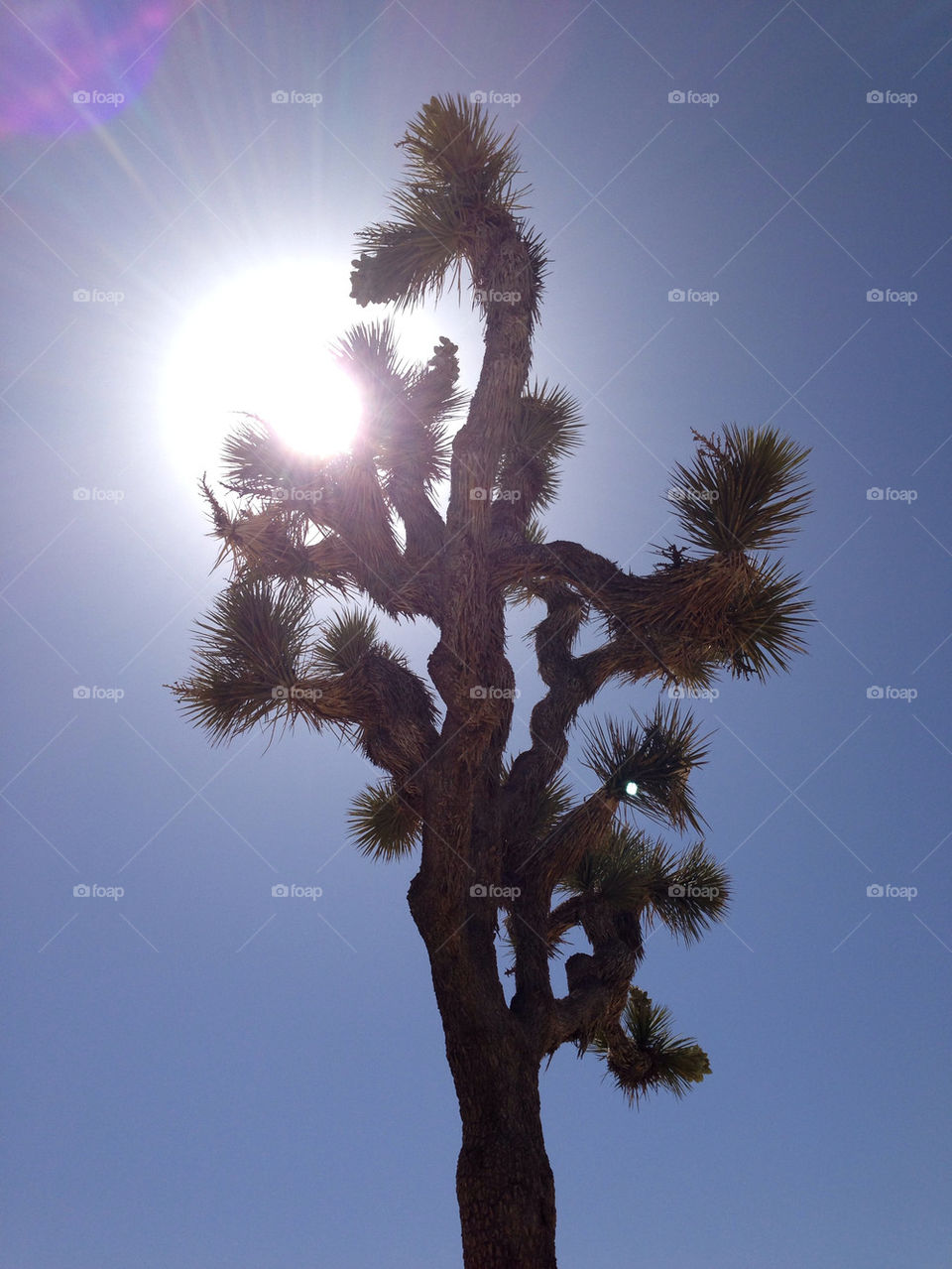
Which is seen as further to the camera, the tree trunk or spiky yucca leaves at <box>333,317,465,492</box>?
spiky yucca leaves at <box>333,317,465,492</box>

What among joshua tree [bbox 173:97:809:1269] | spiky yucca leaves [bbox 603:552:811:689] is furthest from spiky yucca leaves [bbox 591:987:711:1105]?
spiky yucca leaves [bbox 603:552:811:689]

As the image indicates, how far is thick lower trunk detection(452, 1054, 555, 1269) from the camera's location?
556 cm

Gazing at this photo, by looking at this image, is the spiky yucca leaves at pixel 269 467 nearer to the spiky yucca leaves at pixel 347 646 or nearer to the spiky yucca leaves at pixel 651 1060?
the spiky yucca leaves at pixel 347 646

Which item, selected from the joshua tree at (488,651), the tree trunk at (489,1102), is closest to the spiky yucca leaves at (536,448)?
the joshua tree at (488,651)

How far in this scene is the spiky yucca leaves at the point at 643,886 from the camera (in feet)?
24.4

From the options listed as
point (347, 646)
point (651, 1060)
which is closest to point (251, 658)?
point (347, 646)

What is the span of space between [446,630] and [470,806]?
1.21 metres

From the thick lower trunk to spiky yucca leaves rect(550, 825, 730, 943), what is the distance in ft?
5.18

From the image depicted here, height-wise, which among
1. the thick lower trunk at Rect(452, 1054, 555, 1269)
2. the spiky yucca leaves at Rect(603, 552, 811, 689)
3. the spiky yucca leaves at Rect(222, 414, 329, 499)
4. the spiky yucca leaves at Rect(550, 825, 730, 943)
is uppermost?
the spiky yucca leaves at Rect(222, 414, 329, 499)

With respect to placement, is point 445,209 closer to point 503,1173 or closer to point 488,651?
point 488,651

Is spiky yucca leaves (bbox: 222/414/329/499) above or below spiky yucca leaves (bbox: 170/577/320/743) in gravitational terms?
above

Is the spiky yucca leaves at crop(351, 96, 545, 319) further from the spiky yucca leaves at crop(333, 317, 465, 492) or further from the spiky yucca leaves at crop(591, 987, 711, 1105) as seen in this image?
the spiky yucca leaves at crop(591, 987, 711, 1105)

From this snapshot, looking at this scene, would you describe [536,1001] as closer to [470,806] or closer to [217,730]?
[470,806]

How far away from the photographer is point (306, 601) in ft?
21.5
